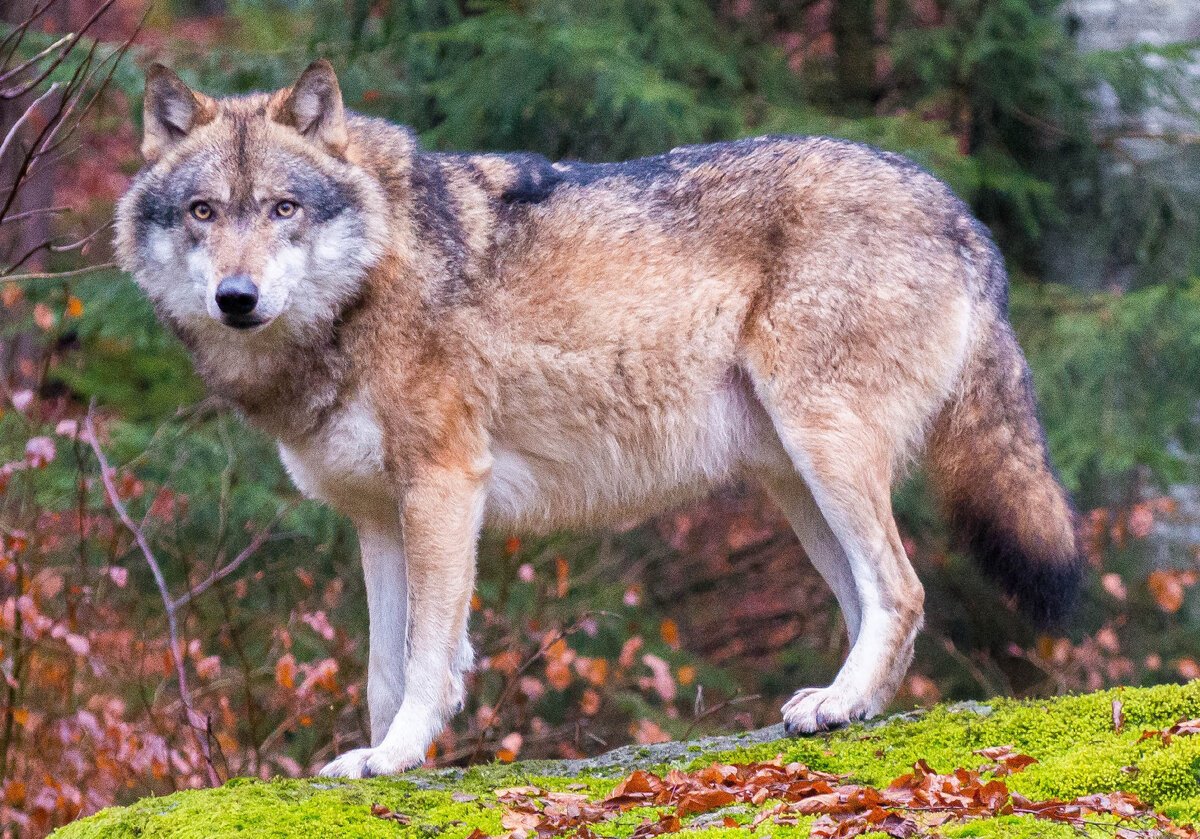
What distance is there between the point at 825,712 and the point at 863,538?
0.67 metres

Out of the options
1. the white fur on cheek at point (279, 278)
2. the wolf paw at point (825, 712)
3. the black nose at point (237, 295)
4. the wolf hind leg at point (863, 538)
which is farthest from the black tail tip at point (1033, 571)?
the black nose at point (237, 295)

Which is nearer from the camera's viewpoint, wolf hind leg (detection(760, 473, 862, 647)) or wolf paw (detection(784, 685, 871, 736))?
wolf paw (detection(784, 685, 871, 736))

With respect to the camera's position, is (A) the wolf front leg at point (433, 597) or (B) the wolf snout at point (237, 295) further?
(A) the wolf front leg at point (433, 597)

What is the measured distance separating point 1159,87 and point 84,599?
6986 mm

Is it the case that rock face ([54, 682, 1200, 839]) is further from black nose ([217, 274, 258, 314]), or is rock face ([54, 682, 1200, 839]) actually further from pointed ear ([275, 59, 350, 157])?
pointed ear ([275, 59, 350, 157])

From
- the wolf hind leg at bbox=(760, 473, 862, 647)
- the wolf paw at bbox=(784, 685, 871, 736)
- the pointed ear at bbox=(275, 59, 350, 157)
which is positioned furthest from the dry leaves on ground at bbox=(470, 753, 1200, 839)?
the pointed ear at bbox=(275, 59, 350, 157)

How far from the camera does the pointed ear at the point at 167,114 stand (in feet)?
14.5

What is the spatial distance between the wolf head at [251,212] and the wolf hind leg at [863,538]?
177cm

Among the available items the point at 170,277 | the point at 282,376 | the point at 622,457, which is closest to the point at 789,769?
the point at 622,457

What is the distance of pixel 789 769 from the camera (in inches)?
150

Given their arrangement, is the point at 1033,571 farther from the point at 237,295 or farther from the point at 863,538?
the point at 237,295

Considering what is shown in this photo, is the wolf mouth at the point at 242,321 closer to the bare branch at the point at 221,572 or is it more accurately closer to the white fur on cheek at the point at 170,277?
the white fur on cheek at the point at 170,277

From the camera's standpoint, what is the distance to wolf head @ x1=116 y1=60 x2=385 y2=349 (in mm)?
4098

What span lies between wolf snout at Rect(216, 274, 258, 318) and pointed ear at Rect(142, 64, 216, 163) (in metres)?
0.85
